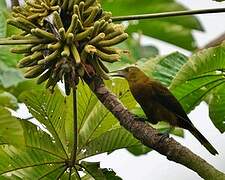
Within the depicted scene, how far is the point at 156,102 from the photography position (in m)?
2.05

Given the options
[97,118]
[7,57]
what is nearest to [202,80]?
[97,118]

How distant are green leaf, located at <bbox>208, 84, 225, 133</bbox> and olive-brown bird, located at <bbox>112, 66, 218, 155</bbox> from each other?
0.06m

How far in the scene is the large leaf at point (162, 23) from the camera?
9.32 feet

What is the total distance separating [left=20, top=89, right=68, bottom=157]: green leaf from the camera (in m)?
1.84

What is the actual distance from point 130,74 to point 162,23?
1148mm

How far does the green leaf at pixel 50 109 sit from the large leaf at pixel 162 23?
101cm

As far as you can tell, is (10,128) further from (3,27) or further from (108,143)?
(3,27)

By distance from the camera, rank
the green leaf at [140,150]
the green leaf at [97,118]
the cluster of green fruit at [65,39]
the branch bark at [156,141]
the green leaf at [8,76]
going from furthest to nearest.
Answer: the green leaf at [8,76]
the green leaf at [140,150]
the green leaf at [97,118]
the cluster of green fruit at [65,39]
the branch bark at [156,141]

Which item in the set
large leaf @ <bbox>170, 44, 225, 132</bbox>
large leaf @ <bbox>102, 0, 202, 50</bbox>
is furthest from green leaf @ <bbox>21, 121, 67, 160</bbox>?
large leaf @ <bbox>102, 0, 202, 50</bbox>

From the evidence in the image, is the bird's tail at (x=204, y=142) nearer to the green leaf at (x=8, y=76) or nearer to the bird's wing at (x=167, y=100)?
the bird's wing at (x=167, y=100)

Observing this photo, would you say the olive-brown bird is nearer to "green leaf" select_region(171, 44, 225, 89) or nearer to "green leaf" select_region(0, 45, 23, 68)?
"green leaf" select_region(171, 44, 225, 89)

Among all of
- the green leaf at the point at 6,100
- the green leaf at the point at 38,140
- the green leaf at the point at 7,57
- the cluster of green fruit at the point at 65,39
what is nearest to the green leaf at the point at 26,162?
the green leaf at the point at 38,140

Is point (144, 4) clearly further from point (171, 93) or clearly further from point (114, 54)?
point (114, 54)

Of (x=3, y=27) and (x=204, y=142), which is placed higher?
(x=3, y=27)
